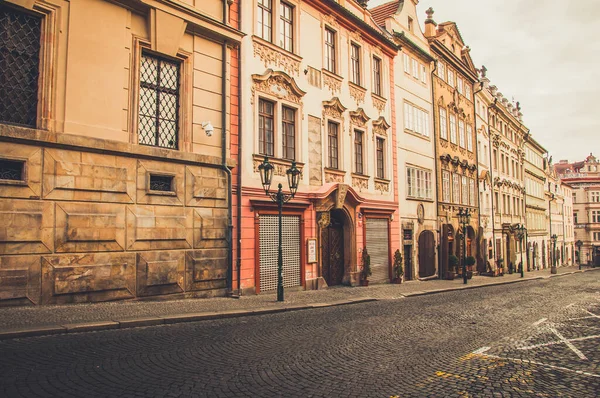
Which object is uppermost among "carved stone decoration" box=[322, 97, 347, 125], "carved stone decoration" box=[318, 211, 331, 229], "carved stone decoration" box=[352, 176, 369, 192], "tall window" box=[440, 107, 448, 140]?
"tall window" box=[440, 107, 448, 140]

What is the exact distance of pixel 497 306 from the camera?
48.0ft

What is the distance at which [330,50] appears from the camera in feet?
70.9

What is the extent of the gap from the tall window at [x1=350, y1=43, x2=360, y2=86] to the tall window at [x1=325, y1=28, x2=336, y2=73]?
150 centimetres

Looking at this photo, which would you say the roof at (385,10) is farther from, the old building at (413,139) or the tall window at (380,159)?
the tall window at (380,159)

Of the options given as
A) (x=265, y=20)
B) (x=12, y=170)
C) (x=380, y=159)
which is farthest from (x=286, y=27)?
(x=12, y=170)

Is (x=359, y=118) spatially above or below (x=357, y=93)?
below

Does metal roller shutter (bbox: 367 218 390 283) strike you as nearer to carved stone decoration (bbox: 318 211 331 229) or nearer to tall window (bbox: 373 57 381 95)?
carved stone decoration (bbox: 318 211 331 229)

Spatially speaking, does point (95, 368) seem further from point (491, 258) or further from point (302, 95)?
point (491, 258)

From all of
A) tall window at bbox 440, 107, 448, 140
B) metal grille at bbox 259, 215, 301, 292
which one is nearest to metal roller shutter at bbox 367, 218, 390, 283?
metal grille at bbox 259, 215, 301, 292

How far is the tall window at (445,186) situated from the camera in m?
32.1

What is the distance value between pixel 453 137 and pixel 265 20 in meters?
21.2

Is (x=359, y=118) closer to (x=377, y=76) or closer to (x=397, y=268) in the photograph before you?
(x=377, y=76)

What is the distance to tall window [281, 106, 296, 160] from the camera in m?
18.6

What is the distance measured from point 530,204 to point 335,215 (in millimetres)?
46843
